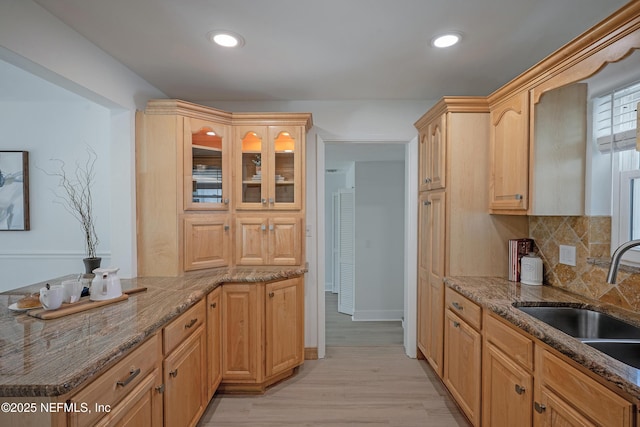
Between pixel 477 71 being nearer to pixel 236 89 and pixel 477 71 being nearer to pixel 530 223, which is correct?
pixel 530 223

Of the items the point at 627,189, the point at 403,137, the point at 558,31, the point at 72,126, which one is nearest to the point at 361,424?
the point at 627,189

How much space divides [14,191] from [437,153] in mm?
3946

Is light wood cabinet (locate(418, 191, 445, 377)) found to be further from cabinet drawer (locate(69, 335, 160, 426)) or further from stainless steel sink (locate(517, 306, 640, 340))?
cabinet drawer (locate(69, 335, 160, 426))

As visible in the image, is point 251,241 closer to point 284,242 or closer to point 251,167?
point 284,242

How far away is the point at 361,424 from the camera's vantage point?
2.08 metres

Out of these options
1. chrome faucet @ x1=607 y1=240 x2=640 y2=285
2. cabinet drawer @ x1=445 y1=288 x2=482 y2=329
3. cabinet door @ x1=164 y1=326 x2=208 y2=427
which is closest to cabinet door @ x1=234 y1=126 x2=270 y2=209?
cabinet door @ x1=164 y1=326 x2=208 y2=427

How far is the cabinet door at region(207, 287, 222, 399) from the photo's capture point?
7.01ft

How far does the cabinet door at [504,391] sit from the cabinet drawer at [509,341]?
0.04 metres

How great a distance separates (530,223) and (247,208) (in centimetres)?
227

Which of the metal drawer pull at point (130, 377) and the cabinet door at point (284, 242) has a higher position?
the cabinet door at point (284, 242)

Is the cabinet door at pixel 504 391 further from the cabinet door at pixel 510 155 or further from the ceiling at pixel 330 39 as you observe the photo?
the ceiling at pixel 330 39

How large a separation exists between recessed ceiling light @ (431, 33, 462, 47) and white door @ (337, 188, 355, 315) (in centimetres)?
278

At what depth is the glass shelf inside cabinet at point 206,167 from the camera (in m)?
2.52

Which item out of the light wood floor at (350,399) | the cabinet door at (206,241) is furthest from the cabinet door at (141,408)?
the cabinet door at (206,241)
